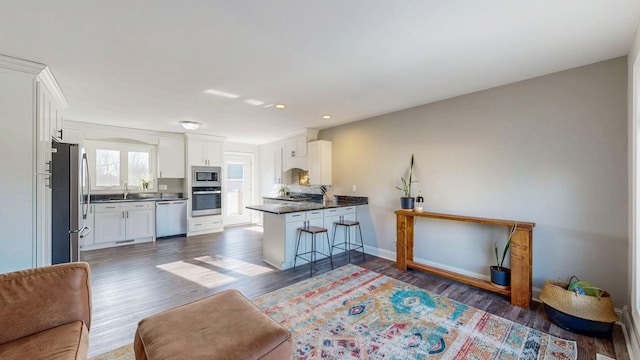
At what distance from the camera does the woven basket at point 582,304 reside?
2.07 m

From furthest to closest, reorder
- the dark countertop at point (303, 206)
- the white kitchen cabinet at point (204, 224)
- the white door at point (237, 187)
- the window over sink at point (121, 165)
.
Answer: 1. the white door at point (237, 187)
2. the white kitchen cabinet at point (204, 224)
3. the window over sink at point (121, 165)
4. the dark countertop at point (303, 206)

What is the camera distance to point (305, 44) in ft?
6.73

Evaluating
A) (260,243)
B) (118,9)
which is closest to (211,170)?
(260,243)

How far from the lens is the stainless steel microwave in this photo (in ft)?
19.9

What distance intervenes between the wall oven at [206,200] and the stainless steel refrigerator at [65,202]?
10.7ft

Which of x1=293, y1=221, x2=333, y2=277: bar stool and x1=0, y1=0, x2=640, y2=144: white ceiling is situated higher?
x1=0, y1=0, x2=640, y2=144: white ceiling

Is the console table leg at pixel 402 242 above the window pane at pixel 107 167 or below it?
below

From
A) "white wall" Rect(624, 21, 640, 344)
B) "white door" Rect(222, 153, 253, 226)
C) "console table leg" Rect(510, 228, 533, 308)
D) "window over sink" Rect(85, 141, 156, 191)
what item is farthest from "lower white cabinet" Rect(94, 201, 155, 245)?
"white wall" Rect(624, 21, 640, 344)

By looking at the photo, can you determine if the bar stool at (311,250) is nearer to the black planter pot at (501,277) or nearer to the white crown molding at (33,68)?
the black planter pot at (501,277)

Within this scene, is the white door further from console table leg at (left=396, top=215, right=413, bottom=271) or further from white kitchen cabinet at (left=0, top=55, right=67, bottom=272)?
console table leg at (left=396, top=215, right=413, bottom=271)

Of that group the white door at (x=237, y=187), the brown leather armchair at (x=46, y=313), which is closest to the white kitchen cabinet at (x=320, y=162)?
the white door at (x=237, y=187)

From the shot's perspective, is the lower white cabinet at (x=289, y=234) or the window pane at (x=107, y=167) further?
the window pane at (x=107, y=167)

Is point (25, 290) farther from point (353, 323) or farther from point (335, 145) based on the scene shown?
point (335, 145)

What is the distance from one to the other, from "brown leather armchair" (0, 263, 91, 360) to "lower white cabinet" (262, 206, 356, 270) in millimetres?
2308
